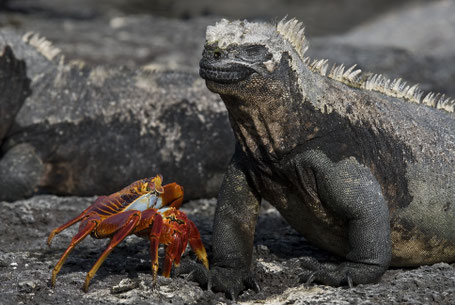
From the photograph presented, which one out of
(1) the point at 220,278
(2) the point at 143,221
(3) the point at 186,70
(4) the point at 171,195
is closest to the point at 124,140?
(3) the point at 186,70

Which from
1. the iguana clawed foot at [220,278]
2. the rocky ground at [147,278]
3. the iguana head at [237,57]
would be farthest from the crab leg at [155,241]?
the iguana head at [237,57]

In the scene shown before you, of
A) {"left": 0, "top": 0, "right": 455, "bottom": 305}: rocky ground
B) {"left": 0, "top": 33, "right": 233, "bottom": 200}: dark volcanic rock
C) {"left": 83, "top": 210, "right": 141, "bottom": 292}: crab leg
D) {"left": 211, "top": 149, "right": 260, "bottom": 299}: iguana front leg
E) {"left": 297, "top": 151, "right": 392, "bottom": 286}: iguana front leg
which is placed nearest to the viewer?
{"left": 83, "top": 210, "right": 141, "bottom": 292}: crab leg

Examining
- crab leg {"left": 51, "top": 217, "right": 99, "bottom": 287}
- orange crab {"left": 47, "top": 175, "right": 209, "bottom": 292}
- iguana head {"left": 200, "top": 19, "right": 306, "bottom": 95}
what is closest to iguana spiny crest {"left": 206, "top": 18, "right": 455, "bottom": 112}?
iguana head {"left": 200, "top": 19, "right": 306, "bottom": 95}

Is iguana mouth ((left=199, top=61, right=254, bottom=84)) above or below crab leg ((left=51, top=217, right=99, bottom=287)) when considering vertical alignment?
above

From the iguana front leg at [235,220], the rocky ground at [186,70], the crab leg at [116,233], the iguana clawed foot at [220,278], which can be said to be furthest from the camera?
the iguana front leg at [235,220]

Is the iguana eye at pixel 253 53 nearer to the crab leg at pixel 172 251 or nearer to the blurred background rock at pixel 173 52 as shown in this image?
the crab leg at pixel 172 251

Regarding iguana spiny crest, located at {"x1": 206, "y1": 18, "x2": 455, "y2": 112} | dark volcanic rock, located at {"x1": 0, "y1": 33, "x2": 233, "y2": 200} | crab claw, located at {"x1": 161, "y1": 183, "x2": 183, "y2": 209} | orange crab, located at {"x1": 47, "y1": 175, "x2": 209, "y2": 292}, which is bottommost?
orange crab, located at {"x1": 47, "y1": 175, "x2": 209, "y2": 292}

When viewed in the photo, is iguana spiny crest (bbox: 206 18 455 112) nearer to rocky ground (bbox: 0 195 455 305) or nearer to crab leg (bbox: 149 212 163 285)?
crab leg (bbox: 149 212 163 285)
